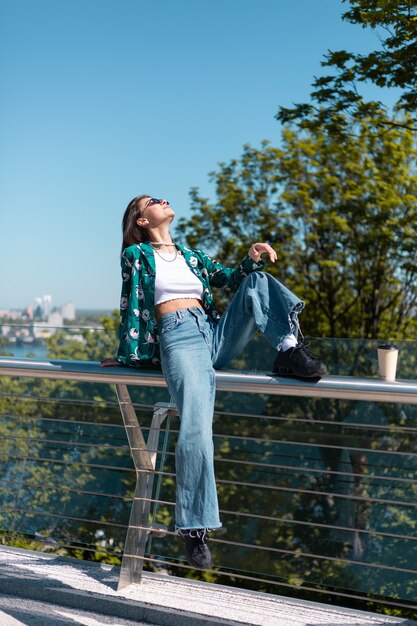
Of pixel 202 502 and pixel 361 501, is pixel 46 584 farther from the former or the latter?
pixel 361 501

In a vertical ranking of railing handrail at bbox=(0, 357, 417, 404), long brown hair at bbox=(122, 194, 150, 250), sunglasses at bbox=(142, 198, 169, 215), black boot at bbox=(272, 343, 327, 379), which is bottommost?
railing handrail at bbox=(0, 357, 417, 404)

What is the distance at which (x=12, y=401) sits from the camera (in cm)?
536

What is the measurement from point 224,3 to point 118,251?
13.1 m

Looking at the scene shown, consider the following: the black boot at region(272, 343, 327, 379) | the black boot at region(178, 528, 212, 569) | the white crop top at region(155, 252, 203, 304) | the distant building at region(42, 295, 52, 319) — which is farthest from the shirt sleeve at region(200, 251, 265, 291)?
the distant building at region(42, 295, 52, 319)

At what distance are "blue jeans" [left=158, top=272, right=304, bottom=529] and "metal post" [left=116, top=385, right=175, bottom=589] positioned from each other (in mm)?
291

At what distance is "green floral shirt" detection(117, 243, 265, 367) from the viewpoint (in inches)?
125

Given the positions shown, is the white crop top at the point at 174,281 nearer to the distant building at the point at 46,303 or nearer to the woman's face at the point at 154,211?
the woman's face at the point at 154,211

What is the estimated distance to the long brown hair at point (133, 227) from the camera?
351cm

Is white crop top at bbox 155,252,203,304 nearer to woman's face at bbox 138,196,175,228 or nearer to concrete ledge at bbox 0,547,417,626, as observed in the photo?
woman's face at bbox 138,196,175,228

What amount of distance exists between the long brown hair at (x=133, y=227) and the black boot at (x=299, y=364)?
88cm

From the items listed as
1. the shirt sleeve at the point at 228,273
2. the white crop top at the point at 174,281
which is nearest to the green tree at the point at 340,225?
the shirt sleeve at the point at 228,273

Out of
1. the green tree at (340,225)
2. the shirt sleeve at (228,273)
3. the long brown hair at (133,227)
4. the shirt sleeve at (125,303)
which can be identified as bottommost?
the shirt sleeve at (125,303)

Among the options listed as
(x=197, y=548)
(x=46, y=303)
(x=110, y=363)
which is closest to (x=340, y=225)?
(x=110, y=363)

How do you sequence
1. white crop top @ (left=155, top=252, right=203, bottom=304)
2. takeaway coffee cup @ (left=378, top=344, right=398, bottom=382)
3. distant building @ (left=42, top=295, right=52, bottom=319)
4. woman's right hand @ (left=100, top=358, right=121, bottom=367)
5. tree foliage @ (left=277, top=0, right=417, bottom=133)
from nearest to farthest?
takeaway coffee cup @ (left=378, top=344, right=398, bottom=382)
woman's right hand @ (left=100, top=358, right=121, bottom=367)
white crop top @ (left=155, top=252, right=203, bottom=304)
tree foliage @ (left=277, top=0, right=417, bottom=133)
distant building @ (left=42, top=295, right=52, bottom=319)
